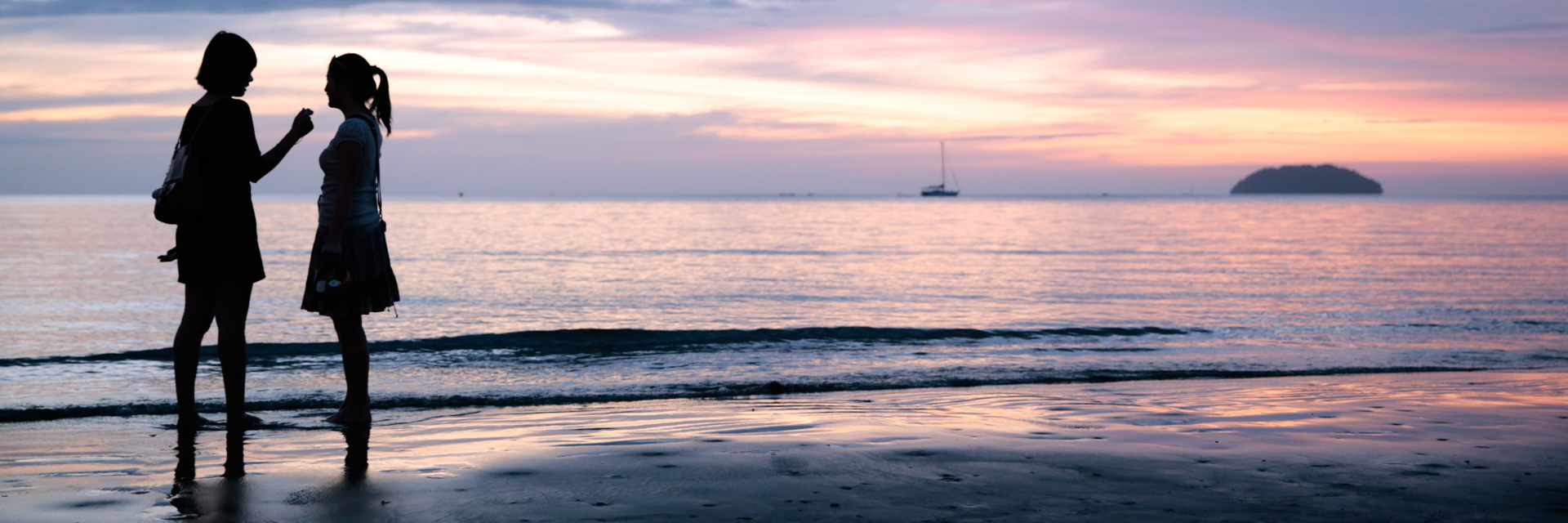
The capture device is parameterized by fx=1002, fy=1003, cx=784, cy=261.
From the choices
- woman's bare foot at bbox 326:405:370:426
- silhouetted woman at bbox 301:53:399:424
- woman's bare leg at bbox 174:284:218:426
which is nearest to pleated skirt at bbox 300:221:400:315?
silhouetted woman at bbox 301:53:399:424

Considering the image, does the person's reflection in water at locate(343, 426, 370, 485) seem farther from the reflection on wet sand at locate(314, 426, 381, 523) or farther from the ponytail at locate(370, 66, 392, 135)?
the ponytail at locate(370, 66, 392, 135)

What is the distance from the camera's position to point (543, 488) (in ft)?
10.7

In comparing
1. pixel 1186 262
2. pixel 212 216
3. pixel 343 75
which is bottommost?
pixel 1186 262

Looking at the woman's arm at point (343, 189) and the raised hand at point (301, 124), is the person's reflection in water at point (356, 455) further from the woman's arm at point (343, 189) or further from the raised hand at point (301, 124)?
the raised hand at point (301, 124)

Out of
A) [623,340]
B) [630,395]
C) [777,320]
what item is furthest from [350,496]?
[777,320]

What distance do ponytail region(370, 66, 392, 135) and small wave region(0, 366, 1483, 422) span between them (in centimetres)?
196

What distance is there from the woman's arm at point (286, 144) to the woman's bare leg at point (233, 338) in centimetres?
48

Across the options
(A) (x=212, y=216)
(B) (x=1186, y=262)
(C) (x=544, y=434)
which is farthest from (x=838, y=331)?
(B) (x=1186, y=262)

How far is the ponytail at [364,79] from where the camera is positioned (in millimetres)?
4395

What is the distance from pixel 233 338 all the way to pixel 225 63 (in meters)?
1.14

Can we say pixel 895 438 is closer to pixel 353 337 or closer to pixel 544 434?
pixel 544 434

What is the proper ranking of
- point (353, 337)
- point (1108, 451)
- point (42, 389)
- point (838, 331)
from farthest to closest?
point (838, 331), point (42, 389), point (353, 337), point (1108, 451)

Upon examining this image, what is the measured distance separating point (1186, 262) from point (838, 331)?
51.7ft

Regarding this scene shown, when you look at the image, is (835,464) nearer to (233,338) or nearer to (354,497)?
(354,497)
